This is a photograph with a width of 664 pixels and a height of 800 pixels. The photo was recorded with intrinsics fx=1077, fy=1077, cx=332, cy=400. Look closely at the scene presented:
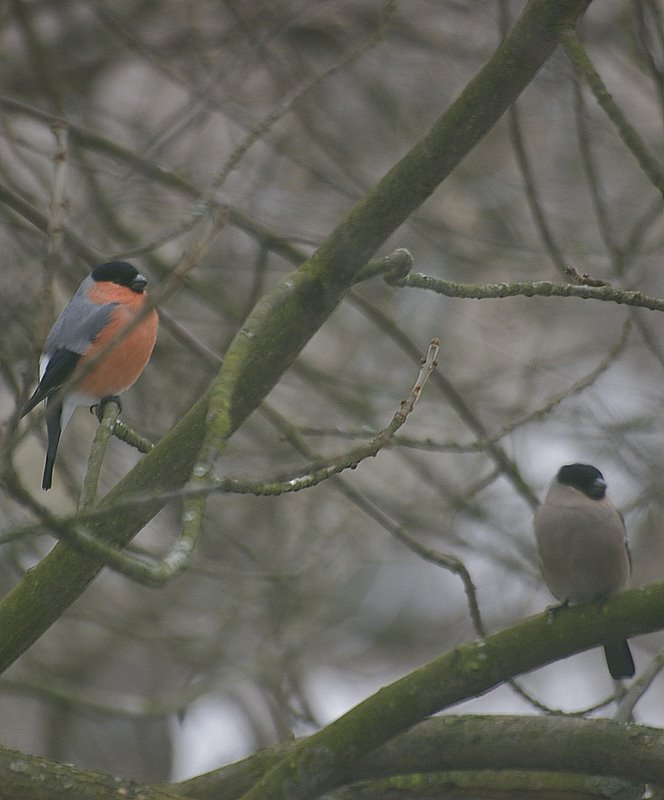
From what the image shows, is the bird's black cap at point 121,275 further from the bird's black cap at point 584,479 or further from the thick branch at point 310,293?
the bird's black cap at point 584,479

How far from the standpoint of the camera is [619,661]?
3814 millimetres

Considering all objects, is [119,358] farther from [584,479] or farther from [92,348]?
[584,479]

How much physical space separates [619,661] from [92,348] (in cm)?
229

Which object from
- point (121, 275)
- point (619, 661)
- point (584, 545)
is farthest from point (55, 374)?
point (619, 661)

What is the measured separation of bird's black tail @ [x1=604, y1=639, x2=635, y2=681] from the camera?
3.81 metres

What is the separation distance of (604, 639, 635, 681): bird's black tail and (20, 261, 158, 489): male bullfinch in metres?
2.03

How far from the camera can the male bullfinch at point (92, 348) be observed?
4004 millimetres

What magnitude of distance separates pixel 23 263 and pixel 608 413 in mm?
3148

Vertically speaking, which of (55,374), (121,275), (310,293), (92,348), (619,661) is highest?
(121,275)

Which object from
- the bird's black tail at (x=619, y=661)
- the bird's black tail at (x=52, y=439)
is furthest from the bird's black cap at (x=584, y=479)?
the bird's black tail at (x=52, y=439)

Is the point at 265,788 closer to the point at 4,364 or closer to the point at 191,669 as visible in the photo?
the point at 4,364

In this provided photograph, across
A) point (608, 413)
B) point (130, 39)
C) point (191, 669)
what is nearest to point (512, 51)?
point (130, 39)

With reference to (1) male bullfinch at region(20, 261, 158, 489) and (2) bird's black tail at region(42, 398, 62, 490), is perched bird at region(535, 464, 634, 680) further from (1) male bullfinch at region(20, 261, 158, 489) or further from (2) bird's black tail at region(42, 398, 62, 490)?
(2) bird's black tail at region(42, 398, 62, 490)

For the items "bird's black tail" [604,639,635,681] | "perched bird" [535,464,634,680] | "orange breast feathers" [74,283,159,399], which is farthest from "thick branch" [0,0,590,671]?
"bird's black tail" [604,639,635,681]
